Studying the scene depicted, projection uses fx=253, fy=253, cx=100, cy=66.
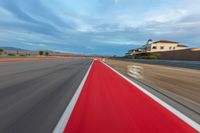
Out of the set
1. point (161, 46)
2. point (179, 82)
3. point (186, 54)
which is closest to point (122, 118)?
point (179, 82)

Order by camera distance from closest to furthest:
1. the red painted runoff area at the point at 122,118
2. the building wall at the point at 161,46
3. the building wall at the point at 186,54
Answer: the red painted runoff area at the point at 122,118
the building wall at the point at 186,54
the building wall at the point at 161,46

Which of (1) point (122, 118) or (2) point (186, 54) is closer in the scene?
(1) point (122, 118)

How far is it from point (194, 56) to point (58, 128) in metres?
40.4

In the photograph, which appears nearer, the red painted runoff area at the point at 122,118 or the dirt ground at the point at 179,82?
the red painted runoff area at the point at 122,118

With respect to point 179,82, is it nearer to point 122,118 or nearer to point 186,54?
point 122,118

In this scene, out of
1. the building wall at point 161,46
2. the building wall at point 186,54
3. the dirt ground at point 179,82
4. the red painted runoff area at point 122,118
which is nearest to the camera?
the red painted runoff area at point 122,118

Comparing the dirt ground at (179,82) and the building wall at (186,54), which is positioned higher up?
the building wall at (186,54)


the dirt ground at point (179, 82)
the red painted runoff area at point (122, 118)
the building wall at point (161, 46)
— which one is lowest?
the dirt ground at point (179, 82)

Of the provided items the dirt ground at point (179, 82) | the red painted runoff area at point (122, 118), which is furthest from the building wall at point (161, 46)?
the red painted runoff area at point (122, 118)

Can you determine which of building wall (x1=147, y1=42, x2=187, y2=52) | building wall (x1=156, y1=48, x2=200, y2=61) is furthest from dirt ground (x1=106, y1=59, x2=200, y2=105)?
building wall (x1=147, y1=42, x2=187, y2=52)

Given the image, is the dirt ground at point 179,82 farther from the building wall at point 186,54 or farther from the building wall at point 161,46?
the building wall at point 161,46

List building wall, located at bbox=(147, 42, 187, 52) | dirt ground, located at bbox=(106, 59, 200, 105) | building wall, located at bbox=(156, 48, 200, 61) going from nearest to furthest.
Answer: dirt ground, located at bbox=(106, 59, 200, 105) → building wall, located at bbox=(156, 48, 200, 61) → building wall, located at bbox=(147, 42, 187, 52)

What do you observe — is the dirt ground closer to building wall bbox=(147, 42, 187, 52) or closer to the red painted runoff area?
the red painted runoff area

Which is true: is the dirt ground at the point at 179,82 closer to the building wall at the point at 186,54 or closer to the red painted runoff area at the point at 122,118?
the red painted runoff area at the point at 122,118
